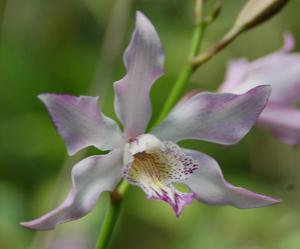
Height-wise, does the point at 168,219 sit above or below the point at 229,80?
below

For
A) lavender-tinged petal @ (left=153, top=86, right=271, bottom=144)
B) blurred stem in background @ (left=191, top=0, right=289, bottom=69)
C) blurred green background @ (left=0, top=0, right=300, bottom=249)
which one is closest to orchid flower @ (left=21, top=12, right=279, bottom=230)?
lavender-tinged petal @ (left=153, top=86, right=271, bottom=144)

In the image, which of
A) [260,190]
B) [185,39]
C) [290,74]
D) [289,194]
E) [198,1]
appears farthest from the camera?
[185,39]

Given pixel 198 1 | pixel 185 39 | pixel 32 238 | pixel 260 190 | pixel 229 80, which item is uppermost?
pixel 198 1

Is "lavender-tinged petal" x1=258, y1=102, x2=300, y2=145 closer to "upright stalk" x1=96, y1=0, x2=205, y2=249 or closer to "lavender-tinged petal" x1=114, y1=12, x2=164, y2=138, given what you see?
"upright stalk" x1=96, y1=0, x2=205, y2=249

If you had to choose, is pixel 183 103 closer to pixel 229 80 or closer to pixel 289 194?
pixel 229 80

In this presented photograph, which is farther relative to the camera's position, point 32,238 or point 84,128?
point 32,238

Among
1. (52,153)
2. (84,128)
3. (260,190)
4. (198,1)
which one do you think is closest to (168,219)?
(260,190)

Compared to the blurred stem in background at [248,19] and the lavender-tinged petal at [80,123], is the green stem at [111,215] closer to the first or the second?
the lavender-tinged petal at [80,123]

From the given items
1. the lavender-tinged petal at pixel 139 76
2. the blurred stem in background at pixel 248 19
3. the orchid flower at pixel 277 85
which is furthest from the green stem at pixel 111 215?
the orchid flower at pixel 277 85
